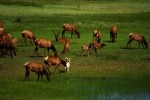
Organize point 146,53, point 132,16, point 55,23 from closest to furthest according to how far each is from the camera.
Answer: point 146,53 < point 55,23 < point 132,16

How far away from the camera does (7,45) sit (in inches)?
1276

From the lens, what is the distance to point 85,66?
30125 mm

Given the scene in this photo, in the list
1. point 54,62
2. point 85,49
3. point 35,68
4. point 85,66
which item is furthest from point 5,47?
point 35,68

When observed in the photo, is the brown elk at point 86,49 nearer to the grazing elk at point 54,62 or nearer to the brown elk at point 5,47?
the brown elk at point 5,47

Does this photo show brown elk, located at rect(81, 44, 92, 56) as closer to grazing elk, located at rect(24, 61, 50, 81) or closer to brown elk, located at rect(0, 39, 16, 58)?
brown elk, located at rect(0, 39, 16, 58)

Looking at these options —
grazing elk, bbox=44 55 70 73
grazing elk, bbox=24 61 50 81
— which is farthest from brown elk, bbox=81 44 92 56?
grazing elk, bbox=24 61 50 81

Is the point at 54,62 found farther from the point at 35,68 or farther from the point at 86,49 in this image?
the point at 86,49

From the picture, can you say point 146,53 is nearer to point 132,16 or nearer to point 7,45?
point 7,45

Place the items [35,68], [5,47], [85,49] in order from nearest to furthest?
[35,68] < [5,47] < [85,49]

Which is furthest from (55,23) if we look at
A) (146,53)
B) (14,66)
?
(14,66)

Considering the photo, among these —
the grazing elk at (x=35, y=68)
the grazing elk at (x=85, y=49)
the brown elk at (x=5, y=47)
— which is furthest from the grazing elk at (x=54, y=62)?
the grazing elk at (x=85, y=49)

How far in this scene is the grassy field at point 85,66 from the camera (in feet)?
76.7

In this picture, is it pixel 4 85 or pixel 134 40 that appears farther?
pixel 134 40

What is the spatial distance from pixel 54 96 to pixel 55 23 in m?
27.2
